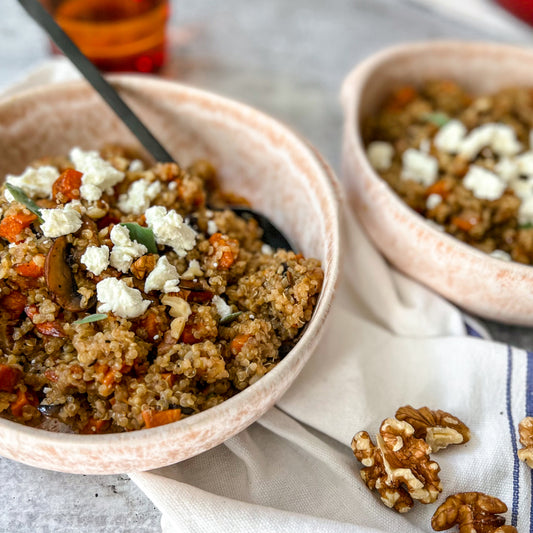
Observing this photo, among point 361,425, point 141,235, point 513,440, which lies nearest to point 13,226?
point 141,235

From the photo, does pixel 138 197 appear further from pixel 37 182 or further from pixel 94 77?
pixel 94 77

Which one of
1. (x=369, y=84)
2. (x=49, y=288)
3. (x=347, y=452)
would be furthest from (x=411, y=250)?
(x=49, y=288)

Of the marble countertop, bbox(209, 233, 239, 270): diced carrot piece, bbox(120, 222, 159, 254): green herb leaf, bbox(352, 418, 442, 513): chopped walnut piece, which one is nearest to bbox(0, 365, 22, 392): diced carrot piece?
bbox(120, 222, 159, 254): green herb leaf

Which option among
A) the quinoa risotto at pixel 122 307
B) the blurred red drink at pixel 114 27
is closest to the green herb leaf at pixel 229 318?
the quinoa risotto at pixel 122 307

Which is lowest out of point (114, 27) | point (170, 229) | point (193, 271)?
point (193, 271)

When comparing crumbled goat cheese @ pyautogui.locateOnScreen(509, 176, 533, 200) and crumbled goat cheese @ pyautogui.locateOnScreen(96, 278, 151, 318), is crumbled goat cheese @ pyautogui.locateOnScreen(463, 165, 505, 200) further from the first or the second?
crumbled goat cheese @ pyautogui.locateOnScreen(96, 278, 151, 318)
